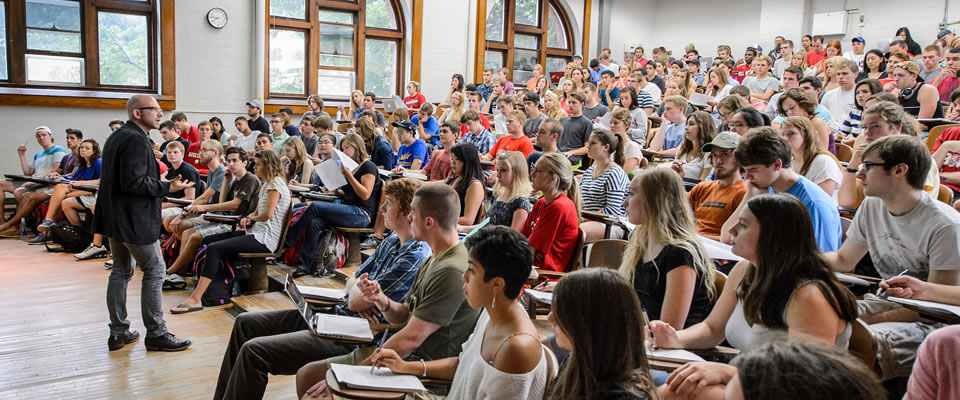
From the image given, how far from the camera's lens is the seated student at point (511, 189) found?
4.01 metres

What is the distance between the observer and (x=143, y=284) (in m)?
3.92

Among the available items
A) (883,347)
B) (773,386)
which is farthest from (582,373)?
(883,347)

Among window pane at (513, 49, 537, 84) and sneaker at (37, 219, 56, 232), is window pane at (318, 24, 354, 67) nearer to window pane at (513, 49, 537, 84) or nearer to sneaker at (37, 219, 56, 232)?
window pane at (513, 49, 537, 84)

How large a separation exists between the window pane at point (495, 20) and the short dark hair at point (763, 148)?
10729mm

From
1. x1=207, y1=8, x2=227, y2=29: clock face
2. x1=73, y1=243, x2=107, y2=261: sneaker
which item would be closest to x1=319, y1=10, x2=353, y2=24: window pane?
x1=207, y1=8, x2=227, y2=29: clock face

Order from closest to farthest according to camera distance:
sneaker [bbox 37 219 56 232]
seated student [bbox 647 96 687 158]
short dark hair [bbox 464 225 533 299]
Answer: short dark hair [bbox 464 225 533 299] → seated student [bbox 647 96 687 158] → sneaker [bbox 37 219 56 232]

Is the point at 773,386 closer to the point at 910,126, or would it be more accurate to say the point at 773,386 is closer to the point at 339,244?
the point at 910,126

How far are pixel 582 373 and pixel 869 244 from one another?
5.53 ft

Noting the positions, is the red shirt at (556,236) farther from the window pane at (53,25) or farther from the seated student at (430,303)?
the window pane at (53,25)

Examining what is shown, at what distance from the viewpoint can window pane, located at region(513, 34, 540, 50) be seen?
13750 mm

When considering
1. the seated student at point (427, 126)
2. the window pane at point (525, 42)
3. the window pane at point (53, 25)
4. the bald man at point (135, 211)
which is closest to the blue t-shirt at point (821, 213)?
the bald man at point (135, 211)

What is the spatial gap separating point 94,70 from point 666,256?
31.9ft

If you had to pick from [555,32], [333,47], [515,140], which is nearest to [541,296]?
[515,140]

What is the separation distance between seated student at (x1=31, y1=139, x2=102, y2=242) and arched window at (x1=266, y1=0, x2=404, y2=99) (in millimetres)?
3860
